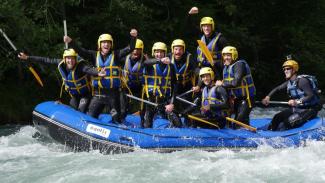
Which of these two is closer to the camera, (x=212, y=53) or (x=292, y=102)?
(x=292, y=102)

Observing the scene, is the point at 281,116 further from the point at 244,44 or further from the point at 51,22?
the point at 244,44

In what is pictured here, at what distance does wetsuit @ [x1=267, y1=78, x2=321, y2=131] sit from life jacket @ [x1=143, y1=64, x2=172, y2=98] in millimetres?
1811

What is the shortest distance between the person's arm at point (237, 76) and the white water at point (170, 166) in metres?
0.98

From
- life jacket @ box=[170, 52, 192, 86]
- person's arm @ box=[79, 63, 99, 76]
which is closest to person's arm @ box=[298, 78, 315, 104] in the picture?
life jacket @ box=[170, 52, 192, 86]

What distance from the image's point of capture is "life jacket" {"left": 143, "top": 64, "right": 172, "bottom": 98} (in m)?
7.35

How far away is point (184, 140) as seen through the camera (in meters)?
6.86

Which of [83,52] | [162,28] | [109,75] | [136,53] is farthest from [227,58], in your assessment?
[162,28]

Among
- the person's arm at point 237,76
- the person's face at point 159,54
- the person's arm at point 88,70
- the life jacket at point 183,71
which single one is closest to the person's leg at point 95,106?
the person's arm at point 88,70

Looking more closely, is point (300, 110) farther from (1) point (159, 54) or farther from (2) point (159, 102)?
(1) point (159, 54)

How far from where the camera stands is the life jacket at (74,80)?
24.8 ft

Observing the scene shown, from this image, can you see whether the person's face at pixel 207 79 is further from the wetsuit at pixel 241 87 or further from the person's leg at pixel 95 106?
the person's leg at pixel 95 106

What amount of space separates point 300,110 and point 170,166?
2548 mm

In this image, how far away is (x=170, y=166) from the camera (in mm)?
6082

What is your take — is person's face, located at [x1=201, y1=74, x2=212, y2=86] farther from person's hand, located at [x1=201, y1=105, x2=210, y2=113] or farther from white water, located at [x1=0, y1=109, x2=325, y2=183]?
white water, located at [x1=0, y1=109, x2=325, y2=183]
